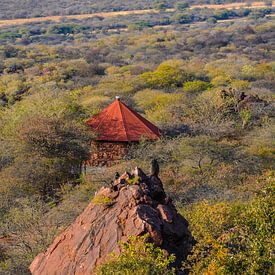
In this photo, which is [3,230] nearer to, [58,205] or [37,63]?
[58,205]

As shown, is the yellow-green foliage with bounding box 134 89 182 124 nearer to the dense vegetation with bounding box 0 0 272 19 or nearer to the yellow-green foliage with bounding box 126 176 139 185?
the yellow-green foliage with bounding box 126 176 139 185

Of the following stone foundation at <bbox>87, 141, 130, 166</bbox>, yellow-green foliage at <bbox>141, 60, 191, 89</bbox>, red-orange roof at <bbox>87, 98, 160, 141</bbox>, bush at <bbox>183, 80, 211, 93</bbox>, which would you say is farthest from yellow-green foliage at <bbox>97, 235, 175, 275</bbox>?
yellow-green foliage at <bbox>141, 60, 191, 89</bbox>

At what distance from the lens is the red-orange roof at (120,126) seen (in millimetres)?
25828

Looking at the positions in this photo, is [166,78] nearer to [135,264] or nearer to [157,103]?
[157,103]

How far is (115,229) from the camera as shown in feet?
41.7

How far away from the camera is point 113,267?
390 inches

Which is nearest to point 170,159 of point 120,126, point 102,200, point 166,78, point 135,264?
point 120,126

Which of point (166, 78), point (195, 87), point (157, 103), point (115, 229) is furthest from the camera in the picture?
point (166, 78)

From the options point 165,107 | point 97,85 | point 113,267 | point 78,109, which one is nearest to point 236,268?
point 113,267

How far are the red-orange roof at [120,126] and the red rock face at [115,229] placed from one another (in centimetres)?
1146

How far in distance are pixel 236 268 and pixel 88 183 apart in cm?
1141

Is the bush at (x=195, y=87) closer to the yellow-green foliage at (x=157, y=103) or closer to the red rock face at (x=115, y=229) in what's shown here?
the yellow-green foliage at (x=157, y=103)

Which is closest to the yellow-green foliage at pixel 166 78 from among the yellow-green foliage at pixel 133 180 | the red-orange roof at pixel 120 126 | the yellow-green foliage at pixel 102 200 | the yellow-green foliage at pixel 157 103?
the yellow-green foliage at pixel 157 103

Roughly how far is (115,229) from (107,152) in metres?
13.2
